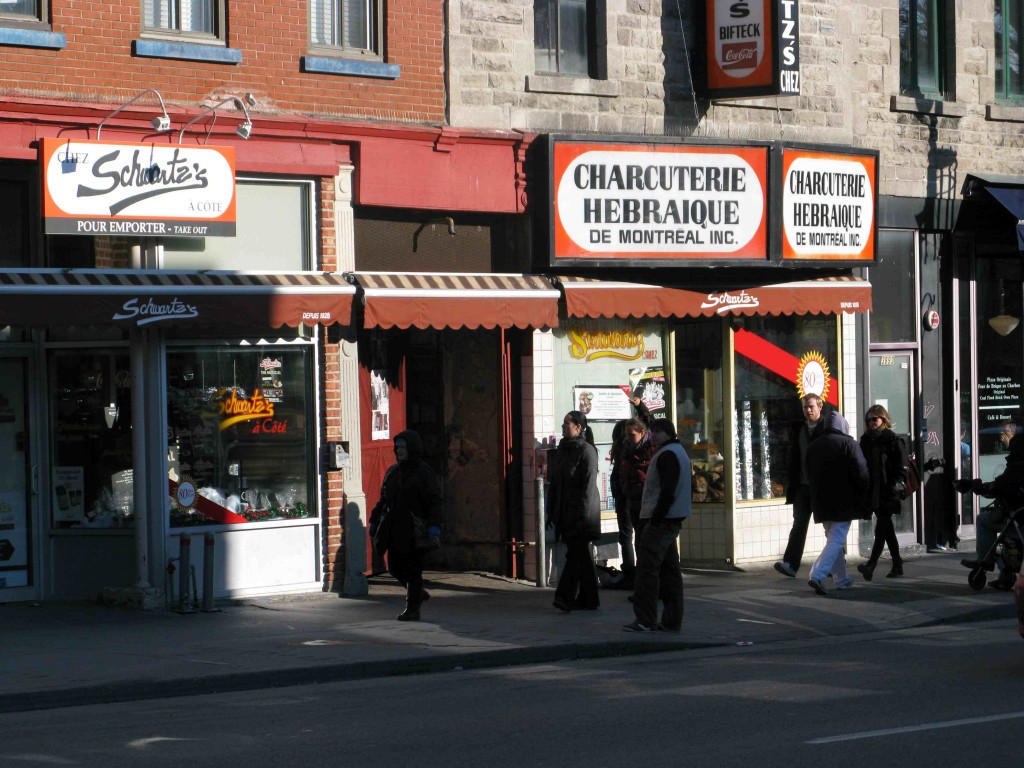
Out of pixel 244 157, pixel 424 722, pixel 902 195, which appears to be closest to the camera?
pixel 424 722

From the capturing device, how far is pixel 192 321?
44.9 feet

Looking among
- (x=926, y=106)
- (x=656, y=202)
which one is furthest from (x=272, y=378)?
(x=926, y=106)

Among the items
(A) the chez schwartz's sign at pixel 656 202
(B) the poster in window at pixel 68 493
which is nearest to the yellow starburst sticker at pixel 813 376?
(A) the chez schwartz's sign at pixel 656 202

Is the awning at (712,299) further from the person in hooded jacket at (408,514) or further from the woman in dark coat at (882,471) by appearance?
the person in hooded jacket at (408,514)

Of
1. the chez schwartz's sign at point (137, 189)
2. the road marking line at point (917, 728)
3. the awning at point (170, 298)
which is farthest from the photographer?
the chez schwartz's sign at point (137, 189)

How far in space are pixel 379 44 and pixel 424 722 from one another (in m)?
8.32

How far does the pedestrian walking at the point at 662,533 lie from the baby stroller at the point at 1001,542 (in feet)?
12.3

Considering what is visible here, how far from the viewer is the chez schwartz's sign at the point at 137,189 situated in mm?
13445

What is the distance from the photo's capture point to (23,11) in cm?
1367

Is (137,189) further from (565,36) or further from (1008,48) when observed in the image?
(1008,48)

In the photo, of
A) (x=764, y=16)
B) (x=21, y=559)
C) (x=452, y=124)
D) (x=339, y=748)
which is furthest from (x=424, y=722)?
(x=764, y=16)

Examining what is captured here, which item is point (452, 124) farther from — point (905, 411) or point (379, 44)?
point (905, 411)

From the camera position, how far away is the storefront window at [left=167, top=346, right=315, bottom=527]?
14523mm

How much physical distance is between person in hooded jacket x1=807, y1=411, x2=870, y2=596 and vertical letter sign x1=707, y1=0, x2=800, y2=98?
13.2 ft
